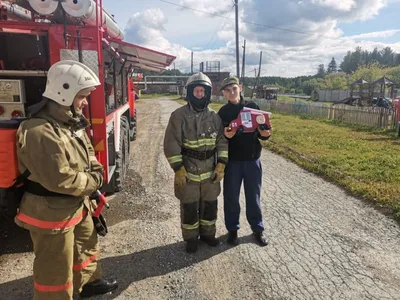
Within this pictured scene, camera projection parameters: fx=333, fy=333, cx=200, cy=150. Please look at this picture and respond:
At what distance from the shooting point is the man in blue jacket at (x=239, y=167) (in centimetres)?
386

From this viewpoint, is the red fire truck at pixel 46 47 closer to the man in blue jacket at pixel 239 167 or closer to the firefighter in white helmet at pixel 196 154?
the firefighter in white helmet at pixel 196 154

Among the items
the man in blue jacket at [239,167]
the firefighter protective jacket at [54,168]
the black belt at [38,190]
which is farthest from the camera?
the man in blue jacket at [239,167]

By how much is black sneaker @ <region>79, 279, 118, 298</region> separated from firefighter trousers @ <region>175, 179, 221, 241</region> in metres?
1.03

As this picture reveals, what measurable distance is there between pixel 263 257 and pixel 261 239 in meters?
0.33

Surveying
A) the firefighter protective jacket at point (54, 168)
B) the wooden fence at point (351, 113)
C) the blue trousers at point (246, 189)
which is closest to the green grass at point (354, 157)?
the wooden fence at point (351, 113)

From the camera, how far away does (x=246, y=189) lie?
4.02 meters

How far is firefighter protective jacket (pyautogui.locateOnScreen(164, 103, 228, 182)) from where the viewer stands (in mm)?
3588

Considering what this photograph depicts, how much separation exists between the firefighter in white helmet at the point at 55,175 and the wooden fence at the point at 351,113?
543 inches

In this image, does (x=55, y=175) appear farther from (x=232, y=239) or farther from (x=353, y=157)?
(x=353, y=157)

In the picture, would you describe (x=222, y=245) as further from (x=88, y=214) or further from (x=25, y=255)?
(x=25, y=255)

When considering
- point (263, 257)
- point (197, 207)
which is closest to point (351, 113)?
point (263, 257)

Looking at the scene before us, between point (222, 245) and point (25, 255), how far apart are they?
2230 millimetres

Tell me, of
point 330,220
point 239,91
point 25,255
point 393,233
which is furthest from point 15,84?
point 393,233

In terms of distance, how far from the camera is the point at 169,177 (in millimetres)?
6836
